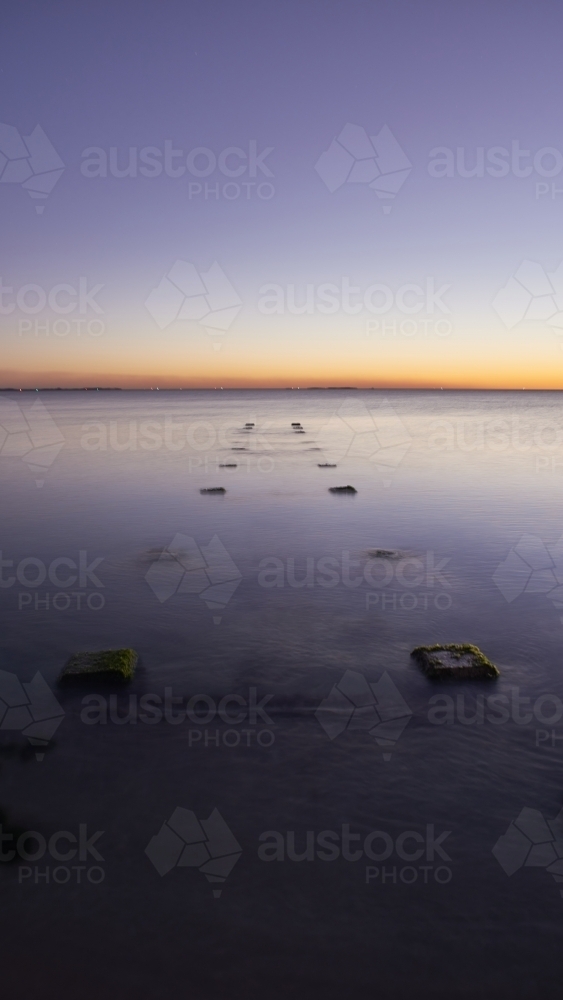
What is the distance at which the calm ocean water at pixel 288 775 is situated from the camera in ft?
A: 17.0

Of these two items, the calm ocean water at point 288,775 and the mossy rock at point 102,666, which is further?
the mossy rock at point 102,666

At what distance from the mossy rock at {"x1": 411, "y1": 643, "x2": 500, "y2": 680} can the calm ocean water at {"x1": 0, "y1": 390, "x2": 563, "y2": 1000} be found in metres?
0.21

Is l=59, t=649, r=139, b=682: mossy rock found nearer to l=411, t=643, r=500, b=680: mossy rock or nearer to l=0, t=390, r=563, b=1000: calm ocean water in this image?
l=0, t=390, r=563, b=1000: calm ocean water

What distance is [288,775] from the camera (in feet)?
23.9

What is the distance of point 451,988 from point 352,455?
38996 millimetres

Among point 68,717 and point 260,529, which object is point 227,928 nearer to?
point 68,717

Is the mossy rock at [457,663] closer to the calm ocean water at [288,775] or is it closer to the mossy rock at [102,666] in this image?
the calm ocean water at [288,775]

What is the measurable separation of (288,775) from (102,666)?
3.65 m

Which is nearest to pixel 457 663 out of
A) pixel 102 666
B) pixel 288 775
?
pixel 288 775

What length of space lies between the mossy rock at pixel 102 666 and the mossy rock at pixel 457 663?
4.54 metres

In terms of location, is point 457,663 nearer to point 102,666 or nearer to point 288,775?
point 288,775

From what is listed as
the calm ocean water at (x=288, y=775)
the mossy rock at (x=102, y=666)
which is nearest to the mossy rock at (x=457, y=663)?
the calm ocean water at (x=288, y=775)

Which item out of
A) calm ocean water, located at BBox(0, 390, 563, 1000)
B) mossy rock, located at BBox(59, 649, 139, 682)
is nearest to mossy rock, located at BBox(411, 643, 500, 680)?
calm ocean water, located at BBox(0, 390, 563, 1000)

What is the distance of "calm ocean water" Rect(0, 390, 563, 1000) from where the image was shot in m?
5.19
